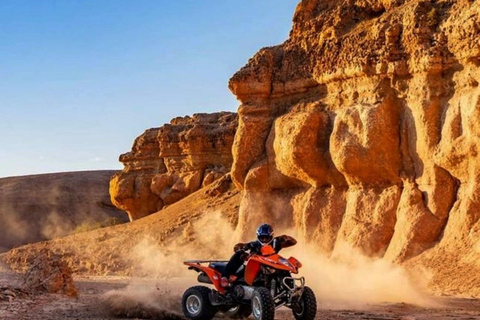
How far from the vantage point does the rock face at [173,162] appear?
45.6 m

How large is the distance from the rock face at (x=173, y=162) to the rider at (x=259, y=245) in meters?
31.6

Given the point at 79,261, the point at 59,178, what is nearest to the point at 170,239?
the point at 79,261

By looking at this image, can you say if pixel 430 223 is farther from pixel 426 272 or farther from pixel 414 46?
pixel 414 46

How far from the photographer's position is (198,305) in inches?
495

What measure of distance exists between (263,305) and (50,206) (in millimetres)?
70450

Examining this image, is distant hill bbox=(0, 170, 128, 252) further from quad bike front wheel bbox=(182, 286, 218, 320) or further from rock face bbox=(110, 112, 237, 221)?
quad bike front wheel bbox=(182, 286, 218, 320)

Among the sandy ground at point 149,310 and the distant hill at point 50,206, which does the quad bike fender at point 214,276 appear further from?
the distant hill at point 50,206

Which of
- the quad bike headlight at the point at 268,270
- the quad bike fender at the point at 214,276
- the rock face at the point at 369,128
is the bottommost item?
the quad bike fender at the point at 214,276

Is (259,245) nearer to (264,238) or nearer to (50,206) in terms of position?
(264,238)

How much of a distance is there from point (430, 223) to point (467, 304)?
5752 millimetres

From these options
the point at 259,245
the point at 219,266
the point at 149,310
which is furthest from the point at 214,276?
the point at 149,310

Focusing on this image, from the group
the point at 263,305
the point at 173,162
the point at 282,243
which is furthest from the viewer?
the point at 173,162

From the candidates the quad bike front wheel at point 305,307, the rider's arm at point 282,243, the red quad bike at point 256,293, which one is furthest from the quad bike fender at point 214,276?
the quad bike front wheel at point 305,307

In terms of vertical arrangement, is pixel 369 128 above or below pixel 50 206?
below
